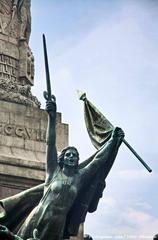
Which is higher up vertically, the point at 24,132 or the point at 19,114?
the point at 19,114

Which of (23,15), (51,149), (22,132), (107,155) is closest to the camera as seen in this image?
(51,149)

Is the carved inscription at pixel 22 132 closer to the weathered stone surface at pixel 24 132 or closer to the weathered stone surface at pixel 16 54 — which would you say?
the weathered stone surface at pixel 24 132

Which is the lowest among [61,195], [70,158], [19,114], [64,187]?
[61,195]

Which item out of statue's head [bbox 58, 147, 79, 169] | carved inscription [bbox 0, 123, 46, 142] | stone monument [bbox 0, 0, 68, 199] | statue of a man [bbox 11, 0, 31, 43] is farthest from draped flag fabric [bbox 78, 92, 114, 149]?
statue of a man [bbox 11, 0, 31, 43]

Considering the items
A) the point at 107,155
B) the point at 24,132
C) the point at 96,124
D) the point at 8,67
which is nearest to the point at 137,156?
the point at 107,155

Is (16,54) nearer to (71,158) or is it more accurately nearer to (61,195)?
(71,158)

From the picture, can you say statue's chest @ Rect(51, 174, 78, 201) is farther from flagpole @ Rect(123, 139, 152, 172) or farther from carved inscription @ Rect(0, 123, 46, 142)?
carved inscription @ Rect(0, 123, 46, 142)

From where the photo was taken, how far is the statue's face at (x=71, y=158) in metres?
23.7

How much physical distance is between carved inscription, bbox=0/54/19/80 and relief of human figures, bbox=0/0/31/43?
85cm

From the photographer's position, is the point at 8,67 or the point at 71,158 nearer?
the point at 71,158

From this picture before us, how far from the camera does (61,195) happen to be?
2327cm

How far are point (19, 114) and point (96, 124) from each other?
350 cm

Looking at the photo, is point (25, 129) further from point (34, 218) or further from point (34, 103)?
point (34, 218)

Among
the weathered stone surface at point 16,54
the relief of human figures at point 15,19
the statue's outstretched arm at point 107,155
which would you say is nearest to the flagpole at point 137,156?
the statue's outstretched arm at point 107,155
